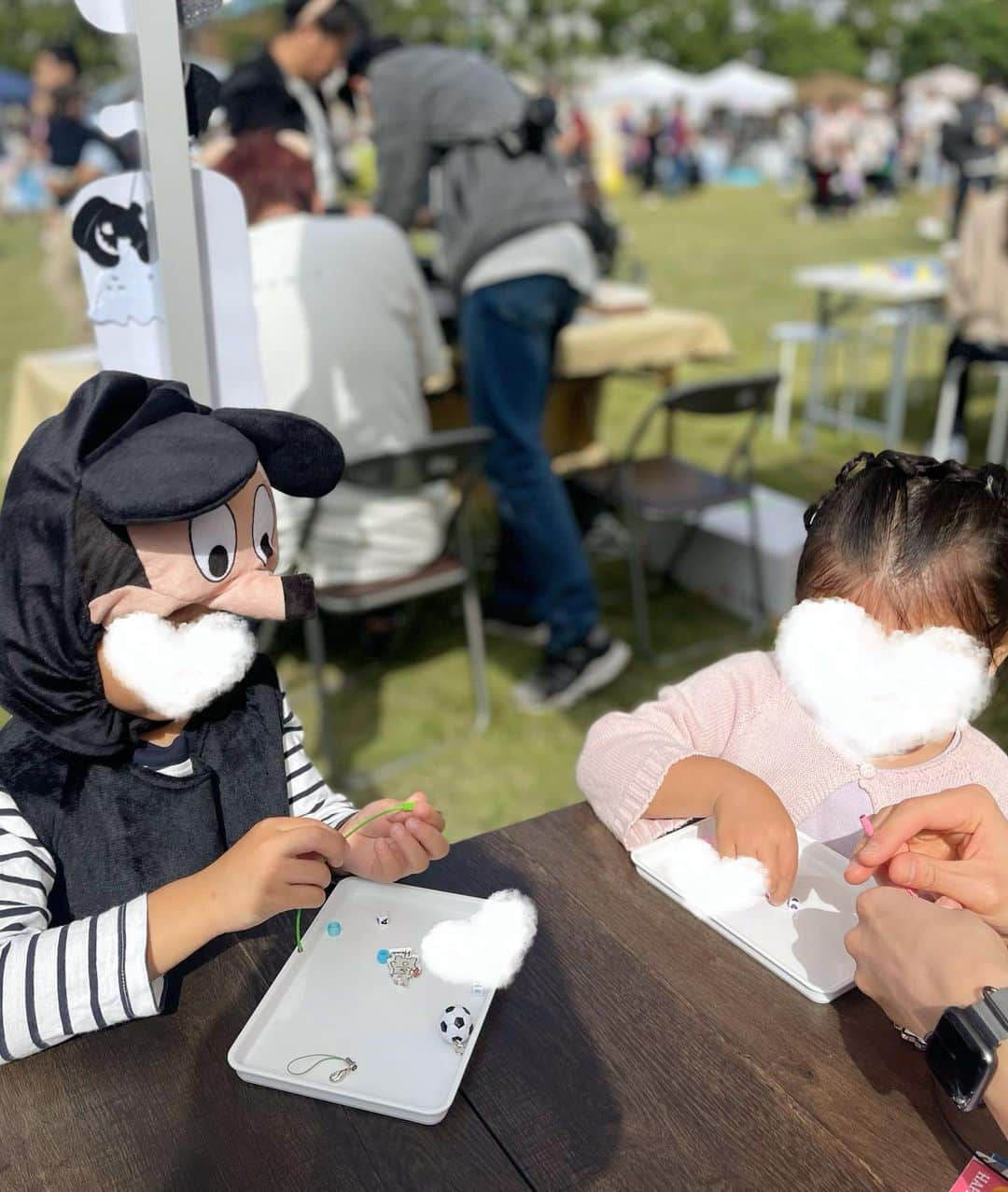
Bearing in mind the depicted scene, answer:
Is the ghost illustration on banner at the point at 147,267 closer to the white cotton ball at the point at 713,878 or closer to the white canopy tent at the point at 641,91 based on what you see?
the white cotton ball at the point at 713,878

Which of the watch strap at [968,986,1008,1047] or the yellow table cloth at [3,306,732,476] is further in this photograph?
the yellow table cloth at [3,306,732,476]

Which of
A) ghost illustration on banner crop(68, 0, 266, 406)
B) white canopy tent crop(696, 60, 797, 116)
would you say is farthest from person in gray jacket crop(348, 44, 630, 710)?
white canopy tent crop(696, 60, 797, 116)

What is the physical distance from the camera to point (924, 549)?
930 mm

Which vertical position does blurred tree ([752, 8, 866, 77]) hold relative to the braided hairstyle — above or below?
above

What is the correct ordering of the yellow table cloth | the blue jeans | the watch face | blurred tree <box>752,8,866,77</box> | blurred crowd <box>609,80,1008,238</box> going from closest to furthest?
1. the watch face
2. the blue jeans
3. the yellow table cloth
4. blurred crowd <box>609,80,1008,238</box>
5. blurred tree <box>752,8,866,77</box>

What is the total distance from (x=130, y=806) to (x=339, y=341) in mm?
1814

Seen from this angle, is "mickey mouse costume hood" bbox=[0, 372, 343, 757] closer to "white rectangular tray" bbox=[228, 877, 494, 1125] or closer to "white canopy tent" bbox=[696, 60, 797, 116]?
"white rectangular tray" bbox=[228, 877, 494, 1125]

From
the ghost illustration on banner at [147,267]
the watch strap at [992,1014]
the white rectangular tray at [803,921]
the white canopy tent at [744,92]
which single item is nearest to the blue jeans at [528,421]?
the ghost illustration on banner at [147,267]

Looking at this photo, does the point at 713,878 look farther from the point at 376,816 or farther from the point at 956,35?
the point at 956,35

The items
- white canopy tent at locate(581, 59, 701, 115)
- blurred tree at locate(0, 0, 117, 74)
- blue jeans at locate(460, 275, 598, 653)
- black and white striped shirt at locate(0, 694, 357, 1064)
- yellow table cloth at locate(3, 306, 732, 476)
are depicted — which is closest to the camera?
black and white striped shirt at locate(0, 694, 357, 1064)

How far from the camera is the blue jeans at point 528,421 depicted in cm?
291

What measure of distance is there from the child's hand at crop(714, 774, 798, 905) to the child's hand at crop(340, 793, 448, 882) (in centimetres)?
26

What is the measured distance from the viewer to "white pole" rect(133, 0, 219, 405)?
3.59 feet

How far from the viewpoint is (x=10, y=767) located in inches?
38.4
